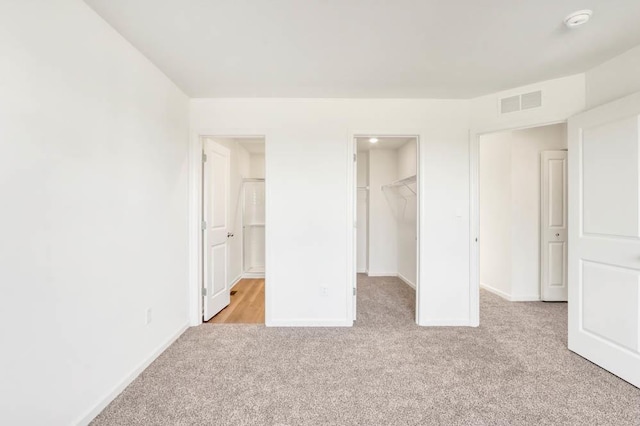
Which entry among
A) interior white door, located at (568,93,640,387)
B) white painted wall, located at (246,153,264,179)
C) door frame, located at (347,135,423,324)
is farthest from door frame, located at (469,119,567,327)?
white painted wall, located at (246,153,264,179)

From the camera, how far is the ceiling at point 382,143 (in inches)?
173

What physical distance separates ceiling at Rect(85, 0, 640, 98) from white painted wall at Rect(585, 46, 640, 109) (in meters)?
0.08

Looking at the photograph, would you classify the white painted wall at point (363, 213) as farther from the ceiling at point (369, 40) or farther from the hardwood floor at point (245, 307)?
the ceiling at point (369, 40)

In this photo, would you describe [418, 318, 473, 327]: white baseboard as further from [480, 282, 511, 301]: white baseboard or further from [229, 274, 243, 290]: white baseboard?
[229, 274, 243, 290]: white baseboard

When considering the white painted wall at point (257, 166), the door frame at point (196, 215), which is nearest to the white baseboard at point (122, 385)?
the door frame at point (196, 215)

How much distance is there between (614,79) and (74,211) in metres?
3.73

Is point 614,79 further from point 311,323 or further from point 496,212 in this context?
point 311,323

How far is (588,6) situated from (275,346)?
3113mm

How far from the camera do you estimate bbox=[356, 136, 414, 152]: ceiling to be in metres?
4.40

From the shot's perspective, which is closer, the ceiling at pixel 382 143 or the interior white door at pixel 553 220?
the interior white door at pixel 553 220

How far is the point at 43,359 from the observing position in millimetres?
1297

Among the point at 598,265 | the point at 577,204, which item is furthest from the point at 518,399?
the point at 577,204

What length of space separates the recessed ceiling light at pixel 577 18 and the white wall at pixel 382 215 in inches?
135

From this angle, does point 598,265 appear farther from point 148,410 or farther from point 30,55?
point 30,55
